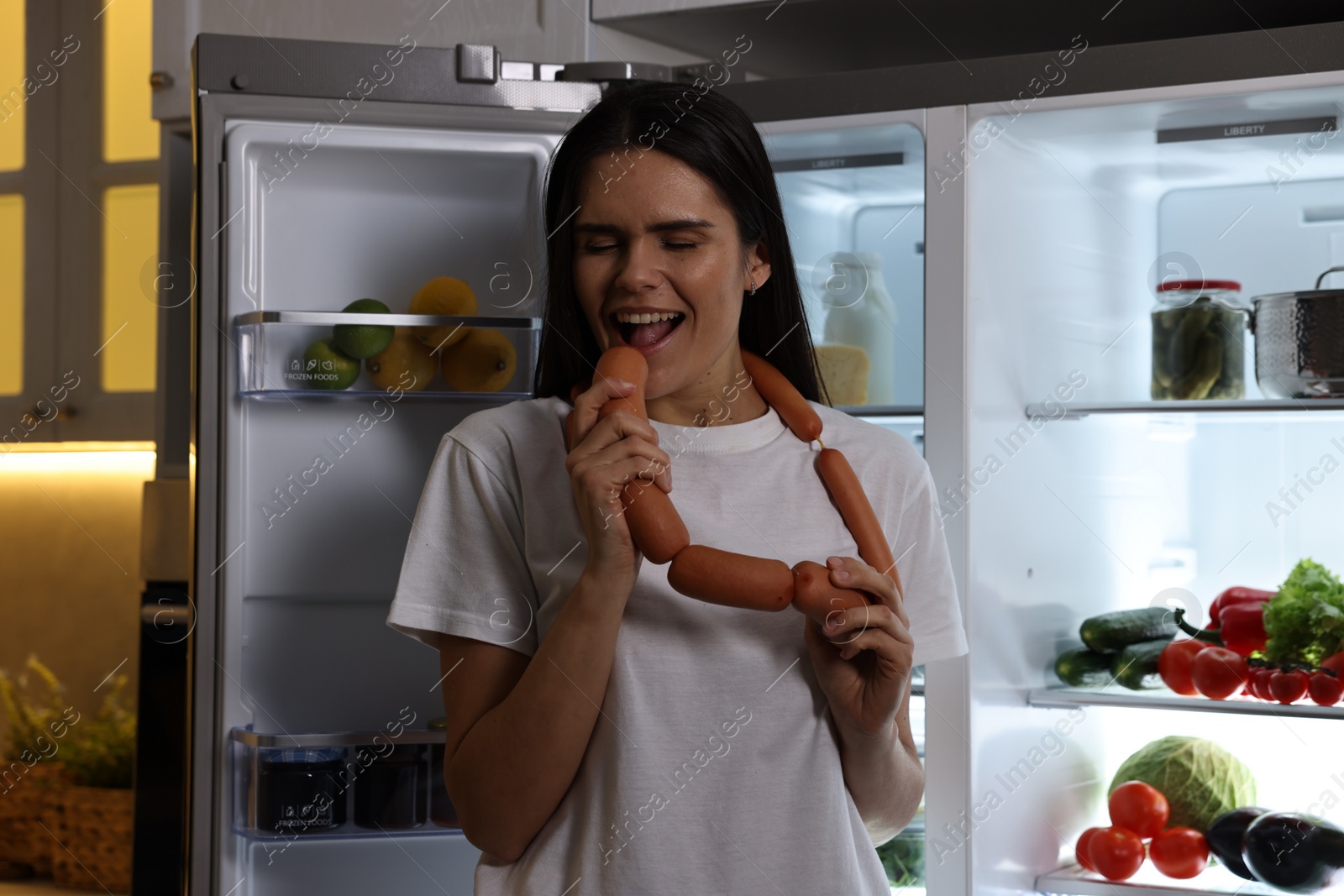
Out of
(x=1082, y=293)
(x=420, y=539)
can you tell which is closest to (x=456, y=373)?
(x=420, y=539)

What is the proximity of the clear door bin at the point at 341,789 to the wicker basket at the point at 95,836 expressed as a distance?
90cm

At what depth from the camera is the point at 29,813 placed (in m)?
2.34

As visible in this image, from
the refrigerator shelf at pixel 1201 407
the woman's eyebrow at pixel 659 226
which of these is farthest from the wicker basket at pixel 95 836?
the refrigerator shelf at pixel 1201 407

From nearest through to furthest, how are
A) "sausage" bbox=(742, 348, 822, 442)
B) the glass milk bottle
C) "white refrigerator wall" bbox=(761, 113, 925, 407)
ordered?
1. "sausage" bbox=(742, 348, 822, 442)
2. "white refrigerator wall" bbox=(761, 113, 925, 407)
3. the glass milk bottle

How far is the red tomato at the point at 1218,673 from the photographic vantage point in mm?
1629

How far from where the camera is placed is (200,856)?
150cm

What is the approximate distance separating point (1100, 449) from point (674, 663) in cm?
100

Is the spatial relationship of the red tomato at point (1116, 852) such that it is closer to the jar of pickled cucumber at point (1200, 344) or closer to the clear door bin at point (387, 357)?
the jar of pickled cucumber at point (1200, 344)

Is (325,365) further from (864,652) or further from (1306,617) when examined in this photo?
(1306,617)

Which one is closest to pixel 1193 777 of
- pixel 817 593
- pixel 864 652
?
pixel 864 652

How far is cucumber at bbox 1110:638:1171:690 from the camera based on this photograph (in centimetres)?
172

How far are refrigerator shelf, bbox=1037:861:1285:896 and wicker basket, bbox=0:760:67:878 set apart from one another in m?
1.83

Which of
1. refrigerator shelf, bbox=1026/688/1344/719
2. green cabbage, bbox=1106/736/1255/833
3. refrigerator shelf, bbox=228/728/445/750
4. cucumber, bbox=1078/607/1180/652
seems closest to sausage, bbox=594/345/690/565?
refrigerator shelf, bbox=228/728/445/750

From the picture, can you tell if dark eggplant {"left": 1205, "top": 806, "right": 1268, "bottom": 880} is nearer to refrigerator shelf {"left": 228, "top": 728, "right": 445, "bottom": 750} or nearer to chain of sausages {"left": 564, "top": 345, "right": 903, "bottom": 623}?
chain of sausages {"left": 564, "top": 345, "right": 903, "bottom": 623}
